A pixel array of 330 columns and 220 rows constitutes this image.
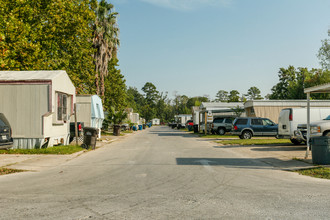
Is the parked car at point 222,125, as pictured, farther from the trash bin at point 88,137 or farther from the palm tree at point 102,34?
the trash bin at point 88,137

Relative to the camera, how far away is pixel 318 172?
9125 mm

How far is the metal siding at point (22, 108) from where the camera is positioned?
14.8m

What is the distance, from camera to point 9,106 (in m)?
14.8

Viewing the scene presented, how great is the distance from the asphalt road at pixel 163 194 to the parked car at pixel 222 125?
2254 centimetres

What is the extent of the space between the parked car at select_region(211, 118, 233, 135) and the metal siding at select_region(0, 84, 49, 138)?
68.2 ft


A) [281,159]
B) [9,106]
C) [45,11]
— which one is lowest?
[281,159]

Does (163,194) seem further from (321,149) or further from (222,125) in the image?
(222,125)

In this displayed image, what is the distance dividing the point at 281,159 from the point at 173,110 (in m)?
139

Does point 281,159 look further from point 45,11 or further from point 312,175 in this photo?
point 45,11

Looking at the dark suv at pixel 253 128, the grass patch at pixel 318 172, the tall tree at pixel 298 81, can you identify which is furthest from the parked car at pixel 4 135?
the tall tree at pixel 298 81

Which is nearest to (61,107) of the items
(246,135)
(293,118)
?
(293,118)

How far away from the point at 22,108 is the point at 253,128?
1745cm

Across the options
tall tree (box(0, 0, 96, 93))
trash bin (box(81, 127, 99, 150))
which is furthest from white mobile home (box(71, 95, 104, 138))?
trash bin (box(81, 127, 99, 150))

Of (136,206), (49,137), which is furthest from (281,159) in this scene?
(49,137)
